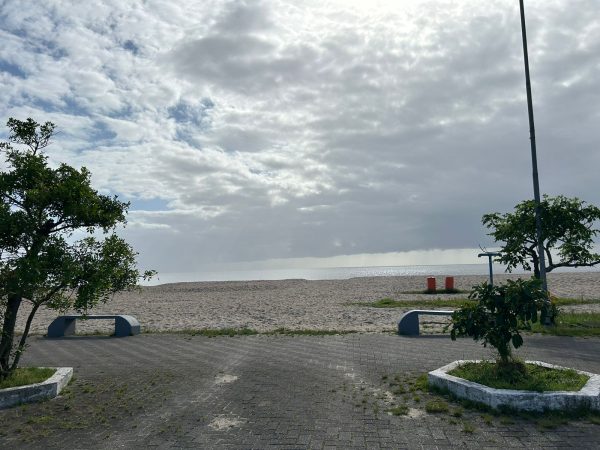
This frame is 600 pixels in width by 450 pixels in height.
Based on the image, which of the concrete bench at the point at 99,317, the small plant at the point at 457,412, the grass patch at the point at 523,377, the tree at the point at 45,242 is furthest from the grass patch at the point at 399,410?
the concrete bench at the point at 99,317

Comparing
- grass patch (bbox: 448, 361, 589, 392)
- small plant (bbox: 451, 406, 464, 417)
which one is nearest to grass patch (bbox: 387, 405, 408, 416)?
small plant (bbox: 451, 406, 464, 417)

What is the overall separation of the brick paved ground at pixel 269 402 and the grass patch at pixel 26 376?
0.57 metres

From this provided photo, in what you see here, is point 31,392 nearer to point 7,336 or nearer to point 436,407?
point 7,336

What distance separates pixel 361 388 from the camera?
806 cm

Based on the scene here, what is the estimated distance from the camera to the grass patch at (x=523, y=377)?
7055 mm

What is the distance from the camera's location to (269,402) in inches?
291

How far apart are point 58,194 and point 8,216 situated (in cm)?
80

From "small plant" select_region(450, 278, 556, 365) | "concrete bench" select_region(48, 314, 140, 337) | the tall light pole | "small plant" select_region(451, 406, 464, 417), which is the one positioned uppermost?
the tall light pole

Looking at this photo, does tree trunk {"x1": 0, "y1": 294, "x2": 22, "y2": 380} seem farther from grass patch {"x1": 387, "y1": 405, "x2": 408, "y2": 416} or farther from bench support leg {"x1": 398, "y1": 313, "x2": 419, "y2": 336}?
bench support leg {"x1": 398, "y1": 313, "x2": 419, "y2": 336}

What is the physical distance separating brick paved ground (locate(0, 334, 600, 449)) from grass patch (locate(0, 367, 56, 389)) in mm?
573

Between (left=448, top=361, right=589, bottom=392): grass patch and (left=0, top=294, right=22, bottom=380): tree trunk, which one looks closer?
(left=448, top=361, right=589, bottom=392): grass patch

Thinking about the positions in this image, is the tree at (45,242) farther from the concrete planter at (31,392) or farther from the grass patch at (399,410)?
the grass patch at (399,410)

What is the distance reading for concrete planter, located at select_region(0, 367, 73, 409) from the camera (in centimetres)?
753

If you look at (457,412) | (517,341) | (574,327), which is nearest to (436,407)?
(457,412)
